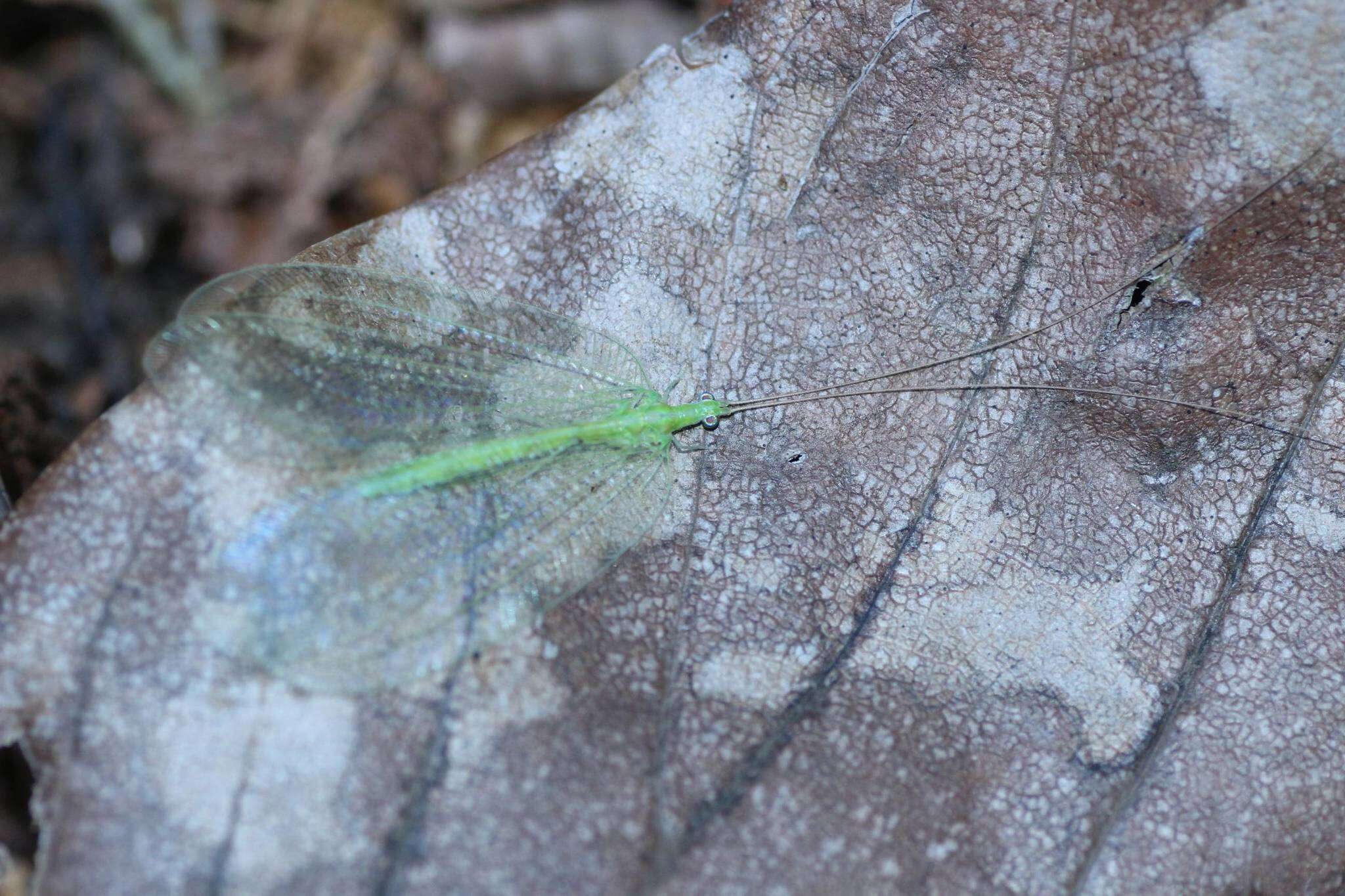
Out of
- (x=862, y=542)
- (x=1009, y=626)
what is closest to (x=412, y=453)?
(x=862, y=542)

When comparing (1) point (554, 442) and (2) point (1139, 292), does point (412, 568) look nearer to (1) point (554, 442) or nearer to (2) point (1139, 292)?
(1) point (554, 442)

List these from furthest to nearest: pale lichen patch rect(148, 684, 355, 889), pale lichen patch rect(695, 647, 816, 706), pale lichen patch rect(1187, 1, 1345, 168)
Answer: pale lichen patch rect(1187, 1, 1345, 168), pale lichen patch rect(695, 647, 816, 706), pale lichen patch rect(148, 684, 355, 889)

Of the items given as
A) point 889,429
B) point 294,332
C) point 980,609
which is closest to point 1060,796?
point 980,609

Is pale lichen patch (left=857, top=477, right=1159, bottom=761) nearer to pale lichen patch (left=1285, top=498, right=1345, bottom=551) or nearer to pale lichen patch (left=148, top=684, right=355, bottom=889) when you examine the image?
pale lichen patch (left=1285, top=498, right=1345, bottom=551)

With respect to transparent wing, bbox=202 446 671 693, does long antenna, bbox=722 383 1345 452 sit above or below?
below

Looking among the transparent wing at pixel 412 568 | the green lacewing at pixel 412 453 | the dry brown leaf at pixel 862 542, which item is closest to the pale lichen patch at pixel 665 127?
the dry brown leaf at pixel 862 542

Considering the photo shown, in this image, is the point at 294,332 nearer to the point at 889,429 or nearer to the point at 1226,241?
the point at 889,429

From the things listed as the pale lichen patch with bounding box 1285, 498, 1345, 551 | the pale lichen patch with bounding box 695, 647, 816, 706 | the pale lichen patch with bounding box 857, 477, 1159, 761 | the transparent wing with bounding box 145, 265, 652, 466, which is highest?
the transparent wing with bounding box 145, 265, 652, 466

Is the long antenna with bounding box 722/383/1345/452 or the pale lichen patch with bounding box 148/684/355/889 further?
the long antenna with bounding box 722/383/1345/452

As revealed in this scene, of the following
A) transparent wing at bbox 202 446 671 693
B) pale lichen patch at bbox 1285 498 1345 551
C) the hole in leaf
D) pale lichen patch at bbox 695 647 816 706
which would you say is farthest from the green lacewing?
pale lichen patch at bbox 695 647 816 706
